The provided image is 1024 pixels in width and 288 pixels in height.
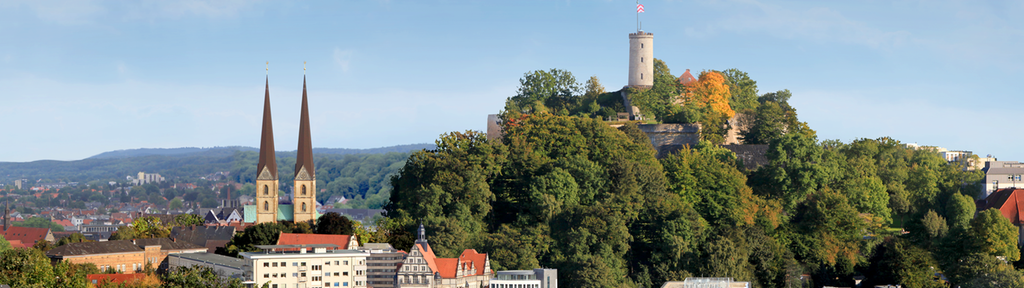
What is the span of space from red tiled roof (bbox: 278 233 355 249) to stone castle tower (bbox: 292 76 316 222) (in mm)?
17866

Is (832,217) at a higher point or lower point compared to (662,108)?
lower

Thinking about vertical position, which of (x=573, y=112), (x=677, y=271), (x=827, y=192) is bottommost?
(x=677, y=271)

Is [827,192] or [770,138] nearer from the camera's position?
[827,192]

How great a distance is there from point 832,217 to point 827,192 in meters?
2.26

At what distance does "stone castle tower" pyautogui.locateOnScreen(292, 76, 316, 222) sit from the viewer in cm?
9562

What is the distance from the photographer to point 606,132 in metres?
86.3

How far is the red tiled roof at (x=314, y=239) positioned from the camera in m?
76.1

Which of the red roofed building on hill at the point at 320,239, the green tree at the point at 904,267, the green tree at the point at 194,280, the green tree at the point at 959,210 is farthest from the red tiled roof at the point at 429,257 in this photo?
the green tree at the point at 959,210

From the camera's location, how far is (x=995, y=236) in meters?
80.3

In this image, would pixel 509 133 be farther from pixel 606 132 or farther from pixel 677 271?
pixel 677 271

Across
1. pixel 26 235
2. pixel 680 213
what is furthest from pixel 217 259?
pixel 26 235

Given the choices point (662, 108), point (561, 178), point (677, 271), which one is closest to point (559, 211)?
point (561, 178)

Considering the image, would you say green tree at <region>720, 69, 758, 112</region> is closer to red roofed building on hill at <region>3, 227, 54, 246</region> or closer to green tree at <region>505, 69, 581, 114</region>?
green tree at <region>505, 69, 581, 114</region>

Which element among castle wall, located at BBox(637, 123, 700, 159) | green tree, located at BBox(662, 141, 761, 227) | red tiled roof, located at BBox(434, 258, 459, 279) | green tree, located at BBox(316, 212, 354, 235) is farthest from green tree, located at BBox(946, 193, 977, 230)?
green tree, located at BBox(316, 212, 354, 235)
